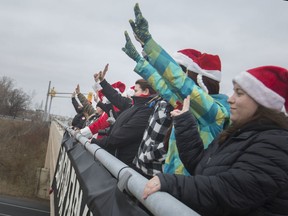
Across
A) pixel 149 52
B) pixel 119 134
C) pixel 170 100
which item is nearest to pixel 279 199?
pixel 149 52

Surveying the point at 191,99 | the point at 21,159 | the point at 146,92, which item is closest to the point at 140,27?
the point at 191,99

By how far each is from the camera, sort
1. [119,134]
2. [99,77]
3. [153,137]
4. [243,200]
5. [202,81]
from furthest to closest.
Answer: [99,77]
[119,134]
[153,137]
[202,81]
[243,200]

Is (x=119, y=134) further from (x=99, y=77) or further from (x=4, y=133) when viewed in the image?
(x=4, y=133)

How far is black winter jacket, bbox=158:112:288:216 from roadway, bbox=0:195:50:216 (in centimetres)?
2176

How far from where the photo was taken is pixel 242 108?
221 centimetres

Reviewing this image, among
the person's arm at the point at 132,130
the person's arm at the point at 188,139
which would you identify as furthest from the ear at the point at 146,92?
the person's arm at the point at 188,139

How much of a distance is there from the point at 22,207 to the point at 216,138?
24207 mm

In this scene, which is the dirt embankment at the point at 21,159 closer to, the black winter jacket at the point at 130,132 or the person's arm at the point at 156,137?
the black winter jacket at the point at 130,132

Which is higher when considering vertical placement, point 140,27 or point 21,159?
point 140,27

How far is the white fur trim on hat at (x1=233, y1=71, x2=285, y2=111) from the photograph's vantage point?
219 centimetres

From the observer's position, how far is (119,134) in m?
4.21

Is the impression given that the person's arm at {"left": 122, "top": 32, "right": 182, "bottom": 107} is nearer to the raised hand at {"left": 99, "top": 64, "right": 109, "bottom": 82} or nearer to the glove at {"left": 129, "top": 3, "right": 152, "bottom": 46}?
the glove at {"left": 129, "top": 3, "right": 152, "bottom": 46}

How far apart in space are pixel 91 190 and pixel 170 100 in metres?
0.99

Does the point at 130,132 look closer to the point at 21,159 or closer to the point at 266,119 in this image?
the point at 266,119
